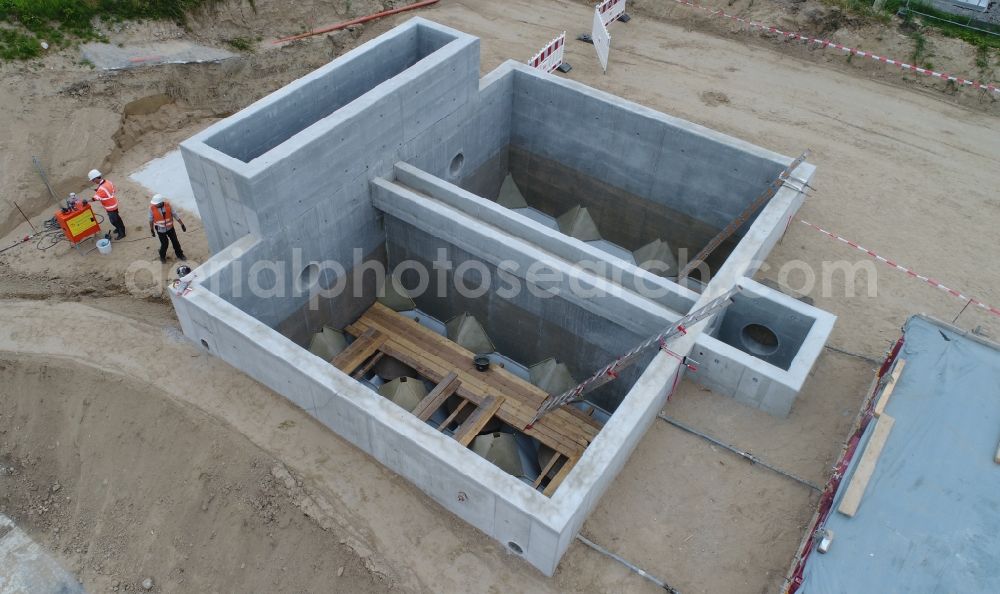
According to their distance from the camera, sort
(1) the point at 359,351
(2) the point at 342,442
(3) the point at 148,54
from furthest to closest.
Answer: (3) the point at 148,54 < (1) the point at 359,351 < (2) the point at 342,442

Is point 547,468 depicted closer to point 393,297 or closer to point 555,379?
point 555,379

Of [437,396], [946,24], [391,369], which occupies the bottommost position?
[391,369]

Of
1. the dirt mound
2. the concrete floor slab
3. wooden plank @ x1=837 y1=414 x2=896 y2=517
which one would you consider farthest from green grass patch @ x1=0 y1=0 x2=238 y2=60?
wooden plank @ x1=837 y1=414 x2=896 y2=517

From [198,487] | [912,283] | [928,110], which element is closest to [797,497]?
[912,283]

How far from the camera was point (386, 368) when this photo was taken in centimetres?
1191

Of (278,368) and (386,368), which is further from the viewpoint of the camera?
(386,368)

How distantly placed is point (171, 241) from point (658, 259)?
9051mm

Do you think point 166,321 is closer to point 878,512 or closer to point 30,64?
point 30,64

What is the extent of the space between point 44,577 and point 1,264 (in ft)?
18.8

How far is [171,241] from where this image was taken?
465 inches

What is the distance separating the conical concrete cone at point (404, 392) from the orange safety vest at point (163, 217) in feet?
14.4

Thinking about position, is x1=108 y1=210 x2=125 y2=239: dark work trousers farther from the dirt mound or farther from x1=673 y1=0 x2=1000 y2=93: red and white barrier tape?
x1=673 y1=0 x2=1000 y2=93: red and white barrier tape

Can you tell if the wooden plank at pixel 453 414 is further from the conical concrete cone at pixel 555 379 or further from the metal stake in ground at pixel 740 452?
the metal stake in ground at pixel 740 452

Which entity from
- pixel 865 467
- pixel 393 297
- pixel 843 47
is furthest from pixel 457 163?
pixel 843 47
